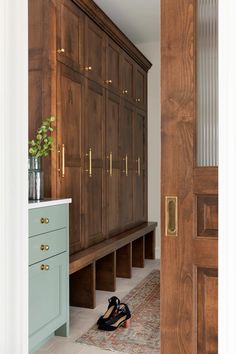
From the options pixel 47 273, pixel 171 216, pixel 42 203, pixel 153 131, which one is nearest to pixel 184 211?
pixel 171 216

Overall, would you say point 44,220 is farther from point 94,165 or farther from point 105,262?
point 105,262

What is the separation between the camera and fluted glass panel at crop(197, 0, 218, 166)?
1442 mm

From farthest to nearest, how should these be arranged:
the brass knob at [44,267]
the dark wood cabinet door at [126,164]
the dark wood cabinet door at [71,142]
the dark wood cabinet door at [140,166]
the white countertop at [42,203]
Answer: the dark wood cabinet door at [140,166] → the dark wood cabinet door at [126,164] → the dark wood cabinet door at [71,142] → the brass knob at [44,267] → the white countertop at [42,203]

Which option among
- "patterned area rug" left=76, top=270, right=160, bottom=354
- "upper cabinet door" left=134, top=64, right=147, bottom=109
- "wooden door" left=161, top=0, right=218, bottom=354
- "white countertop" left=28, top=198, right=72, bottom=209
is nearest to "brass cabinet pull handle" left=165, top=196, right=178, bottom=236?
"wooden door" left=161, top=0, right=218, bottom=354

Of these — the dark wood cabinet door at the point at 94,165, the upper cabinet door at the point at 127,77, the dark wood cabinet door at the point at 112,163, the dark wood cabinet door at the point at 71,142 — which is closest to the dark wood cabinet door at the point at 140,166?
the upper cabinet door at the point at 127,77

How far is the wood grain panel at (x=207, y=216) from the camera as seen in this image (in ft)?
4.70

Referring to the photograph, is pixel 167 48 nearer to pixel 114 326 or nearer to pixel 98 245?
pixel 114 326

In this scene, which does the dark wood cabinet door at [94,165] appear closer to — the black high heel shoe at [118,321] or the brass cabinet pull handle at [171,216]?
the black high heel shoe at [118,321]

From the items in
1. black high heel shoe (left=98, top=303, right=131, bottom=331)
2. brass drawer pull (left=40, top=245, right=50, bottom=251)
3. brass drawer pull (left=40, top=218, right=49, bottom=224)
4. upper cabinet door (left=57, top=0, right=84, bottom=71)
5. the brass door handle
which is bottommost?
black high heel shoe (left=98, top=303, right=131, bottom=331)

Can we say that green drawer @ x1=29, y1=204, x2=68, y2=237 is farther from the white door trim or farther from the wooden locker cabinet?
the white door trim

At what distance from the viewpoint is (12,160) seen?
55.1 inches

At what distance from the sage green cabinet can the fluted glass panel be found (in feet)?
3.68

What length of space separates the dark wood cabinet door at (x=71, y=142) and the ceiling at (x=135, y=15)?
109 centimetres

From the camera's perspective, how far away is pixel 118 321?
8.94 ft
